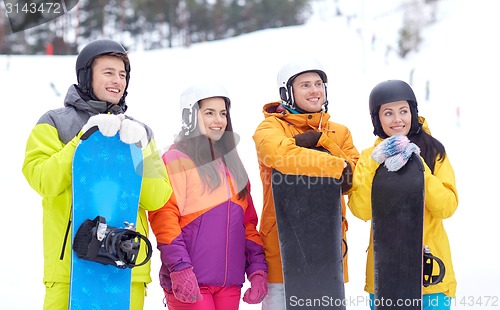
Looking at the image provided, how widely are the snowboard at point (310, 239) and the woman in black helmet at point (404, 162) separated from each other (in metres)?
Result: 0.19

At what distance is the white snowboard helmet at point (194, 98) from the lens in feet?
11.9

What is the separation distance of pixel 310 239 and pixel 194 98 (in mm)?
1014

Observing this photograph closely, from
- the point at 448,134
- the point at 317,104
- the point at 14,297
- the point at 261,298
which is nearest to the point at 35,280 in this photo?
the point at 14,297

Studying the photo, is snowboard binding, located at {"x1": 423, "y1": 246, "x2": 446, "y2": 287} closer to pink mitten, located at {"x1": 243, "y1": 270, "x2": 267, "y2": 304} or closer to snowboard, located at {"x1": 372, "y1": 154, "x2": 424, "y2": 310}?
snowboard, located at {"x1": 372, "y1": 154, "x2": 424, "y2": 310}

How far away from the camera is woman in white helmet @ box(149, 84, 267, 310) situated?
3.35 meters

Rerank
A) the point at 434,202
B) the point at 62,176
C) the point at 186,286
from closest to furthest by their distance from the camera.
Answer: the point at 62,176 → the point at 186,286 → the point at 434,202

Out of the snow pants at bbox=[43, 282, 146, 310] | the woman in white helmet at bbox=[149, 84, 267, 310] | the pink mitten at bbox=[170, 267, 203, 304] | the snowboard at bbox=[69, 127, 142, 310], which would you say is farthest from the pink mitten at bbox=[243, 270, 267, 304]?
the snow pants at bbox=[43, 282, 146, 310]

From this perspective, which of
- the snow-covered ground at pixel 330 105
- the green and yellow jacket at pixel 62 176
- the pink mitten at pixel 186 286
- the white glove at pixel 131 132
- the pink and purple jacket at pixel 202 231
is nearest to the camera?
the green and yellow jacket at pixel 62 176

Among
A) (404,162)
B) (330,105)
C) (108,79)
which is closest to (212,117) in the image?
(108,79)

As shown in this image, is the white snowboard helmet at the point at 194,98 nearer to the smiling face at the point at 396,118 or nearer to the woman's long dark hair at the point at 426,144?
the smiling face at the point at 396,118

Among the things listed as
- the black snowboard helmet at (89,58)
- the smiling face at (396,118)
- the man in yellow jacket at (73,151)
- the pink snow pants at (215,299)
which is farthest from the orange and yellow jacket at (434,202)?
the black snowboard helmet at (89,58)

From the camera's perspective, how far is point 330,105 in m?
12.6

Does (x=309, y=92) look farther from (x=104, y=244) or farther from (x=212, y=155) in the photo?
(x=104, y=244)

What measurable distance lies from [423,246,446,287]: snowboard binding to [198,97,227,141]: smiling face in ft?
4.25
